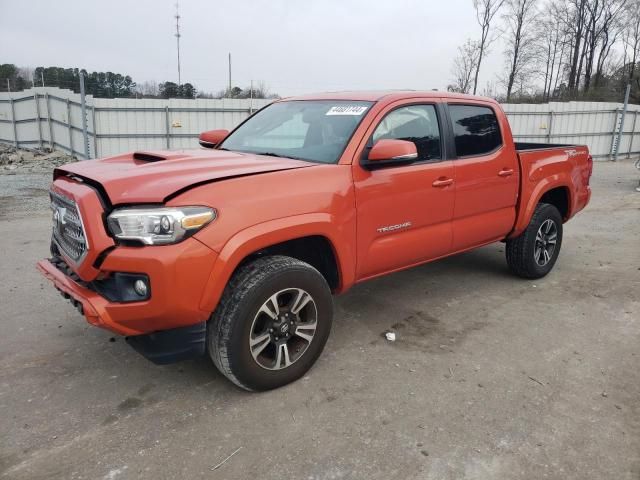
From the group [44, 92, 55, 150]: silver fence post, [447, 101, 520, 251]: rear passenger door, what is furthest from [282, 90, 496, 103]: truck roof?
[44, 92, 55, 150]: silver fence post

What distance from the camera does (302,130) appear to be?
389 cm

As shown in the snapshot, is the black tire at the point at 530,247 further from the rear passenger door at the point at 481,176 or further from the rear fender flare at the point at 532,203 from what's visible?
the rear passenger door at the point at 481,176

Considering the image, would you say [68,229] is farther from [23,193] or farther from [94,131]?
[94,131]

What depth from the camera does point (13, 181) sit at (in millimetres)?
12242

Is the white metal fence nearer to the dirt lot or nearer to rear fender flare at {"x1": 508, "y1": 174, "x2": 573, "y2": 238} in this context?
the dirt lot

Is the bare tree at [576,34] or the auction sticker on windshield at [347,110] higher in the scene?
the bare tree at [576,34]

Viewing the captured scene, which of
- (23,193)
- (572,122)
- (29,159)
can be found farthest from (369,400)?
(572,122)

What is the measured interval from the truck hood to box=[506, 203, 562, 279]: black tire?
2.77 m

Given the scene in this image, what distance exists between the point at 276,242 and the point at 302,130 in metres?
1.27

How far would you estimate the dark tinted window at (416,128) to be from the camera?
12.1 feet

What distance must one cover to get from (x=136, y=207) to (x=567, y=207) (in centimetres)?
466

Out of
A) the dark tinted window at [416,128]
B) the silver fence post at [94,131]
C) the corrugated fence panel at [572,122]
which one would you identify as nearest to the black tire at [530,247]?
the dark tinted window at [416,128]

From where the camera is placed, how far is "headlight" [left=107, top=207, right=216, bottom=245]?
101 inches

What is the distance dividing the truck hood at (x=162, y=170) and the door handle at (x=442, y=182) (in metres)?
1.12
